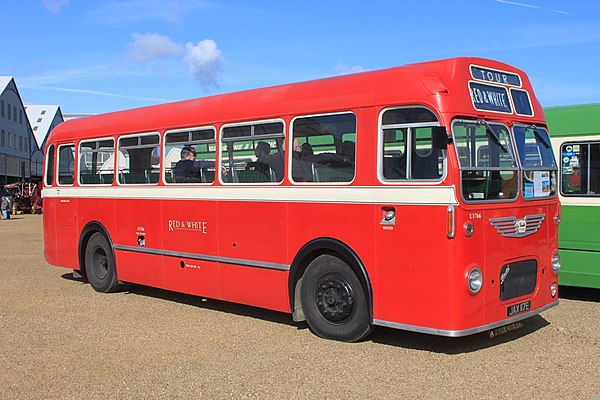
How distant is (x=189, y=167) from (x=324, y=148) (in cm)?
265

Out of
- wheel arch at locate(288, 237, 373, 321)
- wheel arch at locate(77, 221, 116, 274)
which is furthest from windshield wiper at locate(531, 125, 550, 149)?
wheel arch at locate(77, 221, 116, 274)

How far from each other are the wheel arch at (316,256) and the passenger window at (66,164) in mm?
5766

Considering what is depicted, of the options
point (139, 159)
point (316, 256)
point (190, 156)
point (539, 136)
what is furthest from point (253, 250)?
point (539, 136)

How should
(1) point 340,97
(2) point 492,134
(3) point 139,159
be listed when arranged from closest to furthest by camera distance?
(2) point 492,134 → (1) point 340,97 → (3) point 139,159

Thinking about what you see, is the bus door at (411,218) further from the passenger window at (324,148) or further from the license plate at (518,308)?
the license plate at (518,308)

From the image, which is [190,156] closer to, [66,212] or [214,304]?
[214,304]

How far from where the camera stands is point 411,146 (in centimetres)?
698

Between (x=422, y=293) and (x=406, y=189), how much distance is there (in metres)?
1.02

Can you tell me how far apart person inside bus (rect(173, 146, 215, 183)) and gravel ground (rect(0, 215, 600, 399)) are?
1824 mm

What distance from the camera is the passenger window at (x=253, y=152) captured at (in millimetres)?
8445

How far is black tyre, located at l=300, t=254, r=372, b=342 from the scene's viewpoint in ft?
24.7

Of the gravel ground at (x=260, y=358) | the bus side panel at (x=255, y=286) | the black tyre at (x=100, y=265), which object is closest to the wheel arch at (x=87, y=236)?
the black tyre at (x=100, y=265)

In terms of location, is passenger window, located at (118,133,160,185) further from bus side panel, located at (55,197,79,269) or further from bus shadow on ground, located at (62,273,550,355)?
bus shadow on ground, located at (62,273,550,355)

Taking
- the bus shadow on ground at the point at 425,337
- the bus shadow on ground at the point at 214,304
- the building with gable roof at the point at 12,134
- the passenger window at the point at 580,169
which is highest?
the building with gable roof at the point at 12,134
